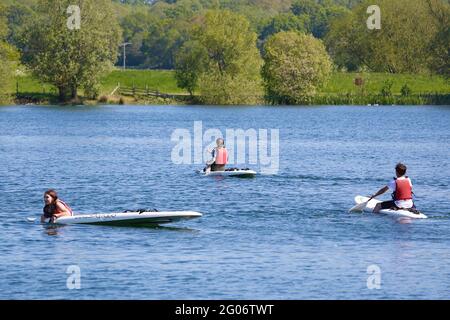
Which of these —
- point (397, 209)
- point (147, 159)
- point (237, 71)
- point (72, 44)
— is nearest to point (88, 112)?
point (72, 44)

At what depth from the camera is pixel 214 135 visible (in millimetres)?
92625

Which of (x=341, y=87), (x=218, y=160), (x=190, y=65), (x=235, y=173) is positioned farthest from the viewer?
(x=341, y=87)

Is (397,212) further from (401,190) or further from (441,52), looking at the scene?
(441,52)

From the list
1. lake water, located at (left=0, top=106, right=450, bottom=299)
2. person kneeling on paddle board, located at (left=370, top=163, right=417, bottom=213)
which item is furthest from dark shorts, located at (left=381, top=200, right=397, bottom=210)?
lake water, located at (left=0, top=106, right=450, bottom=299)

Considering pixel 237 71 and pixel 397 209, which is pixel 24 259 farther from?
pixel 237 71

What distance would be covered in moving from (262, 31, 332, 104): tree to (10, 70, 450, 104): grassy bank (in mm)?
4944

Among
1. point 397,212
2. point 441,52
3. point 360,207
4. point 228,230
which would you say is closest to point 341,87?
point 441,52

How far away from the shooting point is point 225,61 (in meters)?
148

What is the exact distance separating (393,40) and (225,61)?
38493 millimetres

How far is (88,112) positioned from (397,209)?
304ft

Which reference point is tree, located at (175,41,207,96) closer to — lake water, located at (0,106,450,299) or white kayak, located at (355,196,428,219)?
lake water, located at (0,106,450,299)

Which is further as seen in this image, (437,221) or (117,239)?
(437,221)

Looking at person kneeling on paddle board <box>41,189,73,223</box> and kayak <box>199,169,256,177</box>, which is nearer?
person kneeling on paddle board <box>41,189,73,223</box>

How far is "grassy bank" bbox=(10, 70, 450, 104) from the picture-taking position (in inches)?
6063
